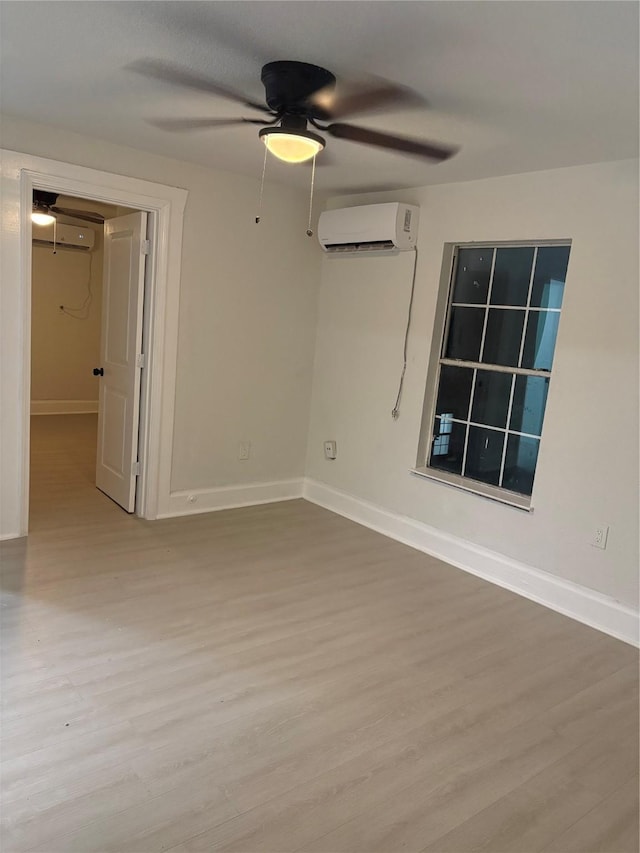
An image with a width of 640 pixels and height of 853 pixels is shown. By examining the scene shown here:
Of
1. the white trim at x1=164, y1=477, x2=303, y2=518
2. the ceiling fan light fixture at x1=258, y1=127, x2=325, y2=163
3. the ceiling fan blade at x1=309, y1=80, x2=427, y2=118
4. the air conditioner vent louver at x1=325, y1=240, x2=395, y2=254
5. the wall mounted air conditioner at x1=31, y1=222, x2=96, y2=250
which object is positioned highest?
the ceiling fan blade at x1=309, y1=80, x2=427, y2=118

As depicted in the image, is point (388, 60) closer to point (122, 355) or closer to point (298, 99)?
point (298, 99)

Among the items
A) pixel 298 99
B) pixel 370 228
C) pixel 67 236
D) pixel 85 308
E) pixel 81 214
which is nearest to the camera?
pixel 298 99

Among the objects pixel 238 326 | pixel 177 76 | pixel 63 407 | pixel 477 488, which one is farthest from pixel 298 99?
pixel 63 407

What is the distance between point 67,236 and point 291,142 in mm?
6101

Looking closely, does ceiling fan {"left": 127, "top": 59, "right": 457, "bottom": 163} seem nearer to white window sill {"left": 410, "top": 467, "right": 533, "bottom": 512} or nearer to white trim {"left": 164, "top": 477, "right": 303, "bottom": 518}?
white window sill {"left": 410, "top": 467, "right": 533, "bottom": 512}

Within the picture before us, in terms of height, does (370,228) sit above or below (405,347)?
above

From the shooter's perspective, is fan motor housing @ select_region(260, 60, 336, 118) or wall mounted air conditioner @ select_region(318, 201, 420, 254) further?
wall mounted air conditioner @ select_region(318, 201, 420, 254)

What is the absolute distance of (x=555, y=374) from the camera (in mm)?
3430

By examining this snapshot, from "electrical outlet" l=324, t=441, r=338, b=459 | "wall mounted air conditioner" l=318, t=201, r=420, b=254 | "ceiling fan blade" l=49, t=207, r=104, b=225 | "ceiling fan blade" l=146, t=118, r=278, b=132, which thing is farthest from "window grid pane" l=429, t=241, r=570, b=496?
"ceiling fan blade" l=49, t=207, r=104, b=225

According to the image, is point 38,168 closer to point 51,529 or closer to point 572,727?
point 51,529

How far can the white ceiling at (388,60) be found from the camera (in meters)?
1.83

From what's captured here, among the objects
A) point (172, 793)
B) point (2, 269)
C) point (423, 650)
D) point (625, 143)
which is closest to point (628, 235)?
point (625, 143)

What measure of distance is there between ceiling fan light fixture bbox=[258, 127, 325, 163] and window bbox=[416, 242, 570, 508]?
72.7 inches

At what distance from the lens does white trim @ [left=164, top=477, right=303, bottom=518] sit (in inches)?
177
